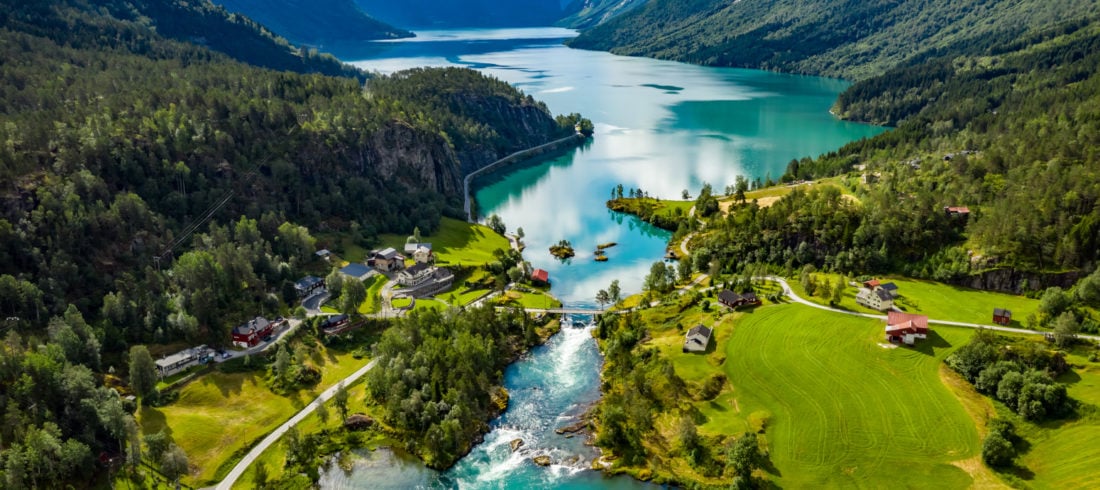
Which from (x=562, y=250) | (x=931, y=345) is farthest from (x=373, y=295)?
(x=931, y=345)

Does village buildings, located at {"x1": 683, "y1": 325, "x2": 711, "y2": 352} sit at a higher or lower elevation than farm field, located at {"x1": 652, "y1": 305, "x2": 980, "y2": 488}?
higher

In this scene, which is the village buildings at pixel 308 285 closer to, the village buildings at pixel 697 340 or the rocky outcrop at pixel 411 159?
the rocky outcrop at pixel 411 159

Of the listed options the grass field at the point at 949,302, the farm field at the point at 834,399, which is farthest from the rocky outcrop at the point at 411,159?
the grass field at the point at 949,302

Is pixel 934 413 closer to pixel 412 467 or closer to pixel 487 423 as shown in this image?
pixel 487 423

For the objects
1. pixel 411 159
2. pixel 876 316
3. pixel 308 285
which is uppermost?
pixel 411 159

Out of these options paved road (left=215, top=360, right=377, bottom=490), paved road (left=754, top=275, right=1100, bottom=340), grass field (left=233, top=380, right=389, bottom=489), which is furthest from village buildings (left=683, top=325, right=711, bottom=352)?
paved road (left=215, top=360, right=377, bottom=490)

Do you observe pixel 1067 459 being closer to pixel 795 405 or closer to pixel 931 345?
pixel 931 345

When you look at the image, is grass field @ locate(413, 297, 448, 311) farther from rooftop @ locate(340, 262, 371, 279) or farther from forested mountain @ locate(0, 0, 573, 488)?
forested mountain @ locate(0, 0, 573, 488)
